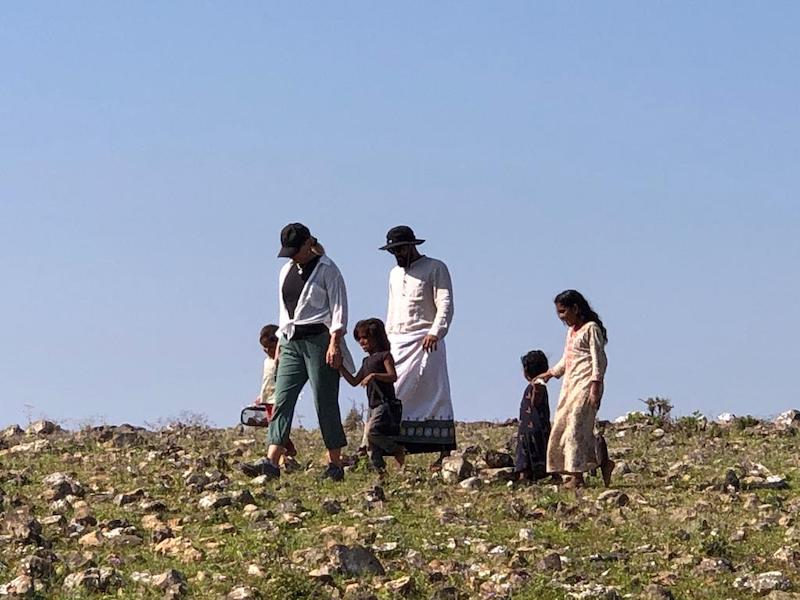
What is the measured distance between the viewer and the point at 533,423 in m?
15.5

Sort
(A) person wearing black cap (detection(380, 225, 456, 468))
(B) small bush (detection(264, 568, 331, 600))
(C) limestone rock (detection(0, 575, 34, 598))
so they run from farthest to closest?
(A) person wearing black cap (detection(380, 225, 456, 468))
(C) limestone rock (detection(0, 575, 34, 598))
(B) small bush (detection(264, 568, 331, 600))

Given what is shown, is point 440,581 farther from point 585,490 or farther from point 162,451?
point 162,451

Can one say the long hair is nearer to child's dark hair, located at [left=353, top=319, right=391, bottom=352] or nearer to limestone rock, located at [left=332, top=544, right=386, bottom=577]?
child's dark hair, located at [left=353, top=319, right=391, bottom=352]

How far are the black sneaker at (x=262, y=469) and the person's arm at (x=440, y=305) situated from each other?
199cm

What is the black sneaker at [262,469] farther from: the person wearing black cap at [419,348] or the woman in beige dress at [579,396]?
the woman in beige dress at [579,396]

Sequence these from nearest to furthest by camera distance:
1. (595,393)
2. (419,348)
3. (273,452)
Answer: (595,393)
(273,452)
(419,348)

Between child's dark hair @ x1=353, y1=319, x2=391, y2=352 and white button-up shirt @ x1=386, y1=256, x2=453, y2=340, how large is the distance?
0.81ft

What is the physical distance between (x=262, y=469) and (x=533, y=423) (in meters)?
2.50

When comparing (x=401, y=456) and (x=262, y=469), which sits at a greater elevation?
(x=401, y=456)

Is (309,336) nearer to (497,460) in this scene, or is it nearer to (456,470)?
(456,470)

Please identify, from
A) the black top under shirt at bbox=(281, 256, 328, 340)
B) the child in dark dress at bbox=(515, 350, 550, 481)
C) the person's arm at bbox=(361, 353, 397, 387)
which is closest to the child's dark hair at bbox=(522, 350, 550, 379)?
the child in dark dress at bbox=(515, 350, 550, 481)

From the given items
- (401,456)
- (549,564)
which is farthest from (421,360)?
(549,564)

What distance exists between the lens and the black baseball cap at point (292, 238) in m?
14.9

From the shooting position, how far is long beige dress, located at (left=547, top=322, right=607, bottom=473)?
1484 cm
